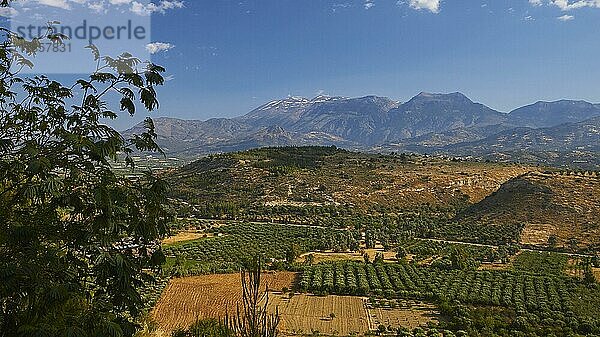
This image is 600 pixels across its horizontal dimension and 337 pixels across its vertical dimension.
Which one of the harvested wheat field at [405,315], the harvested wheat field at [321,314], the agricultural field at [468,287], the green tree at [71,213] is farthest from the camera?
the agricultural field at [468,287]

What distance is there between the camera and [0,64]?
6961 mm

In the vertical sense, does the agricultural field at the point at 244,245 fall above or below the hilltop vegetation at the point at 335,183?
below

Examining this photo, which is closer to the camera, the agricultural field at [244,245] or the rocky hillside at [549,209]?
the agricultural field at [244,245]

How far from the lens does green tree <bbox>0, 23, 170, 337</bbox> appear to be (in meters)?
5.58

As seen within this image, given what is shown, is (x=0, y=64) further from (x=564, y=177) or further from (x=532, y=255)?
(x=564, y=177)

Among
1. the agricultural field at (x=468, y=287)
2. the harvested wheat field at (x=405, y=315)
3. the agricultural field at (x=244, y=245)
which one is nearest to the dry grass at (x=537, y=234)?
the agricultural field at (x=468, y=287)

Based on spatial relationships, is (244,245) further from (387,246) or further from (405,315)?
(405,315)

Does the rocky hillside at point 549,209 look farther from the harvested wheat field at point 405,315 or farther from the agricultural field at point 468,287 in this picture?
the harvested wheat field at point 405,315

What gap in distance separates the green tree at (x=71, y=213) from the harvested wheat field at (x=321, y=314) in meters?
16.6

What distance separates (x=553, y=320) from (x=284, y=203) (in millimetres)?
48989

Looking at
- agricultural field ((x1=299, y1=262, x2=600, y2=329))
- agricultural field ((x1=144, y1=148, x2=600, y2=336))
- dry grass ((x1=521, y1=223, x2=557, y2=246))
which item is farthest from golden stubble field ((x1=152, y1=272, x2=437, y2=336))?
dry grass ((x1=521, y1=223, x2=557, y2=246))

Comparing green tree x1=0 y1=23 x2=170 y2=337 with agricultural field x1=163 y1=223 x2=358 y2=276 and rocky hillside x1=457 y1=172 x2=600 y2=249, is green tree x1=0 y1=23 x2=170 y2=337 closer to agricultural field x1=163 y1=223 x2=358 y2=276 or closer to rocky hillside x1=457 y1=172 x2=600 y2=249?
agricultural field x1=163 y1=223 x2=358 y2=276

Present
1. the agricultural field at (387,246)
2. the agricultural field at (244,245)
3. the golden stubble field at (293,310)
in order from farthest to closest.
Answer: the agricultural field at (244,245) < the agricultural field at (387,246) < the golden stubble field at (293,310)

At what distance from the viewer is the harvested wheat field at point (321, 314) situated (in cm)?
2377
